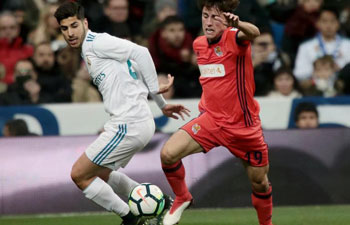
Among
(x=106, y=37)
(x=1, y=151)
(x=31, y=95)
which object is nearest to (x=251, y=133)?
(x=106, y=37)

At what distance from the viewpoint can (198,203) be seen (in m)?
9.81

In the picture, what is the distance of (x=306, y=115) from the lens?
33.9ft

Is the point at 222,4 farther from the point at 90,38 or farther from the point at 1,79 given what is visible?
the point at 1,79

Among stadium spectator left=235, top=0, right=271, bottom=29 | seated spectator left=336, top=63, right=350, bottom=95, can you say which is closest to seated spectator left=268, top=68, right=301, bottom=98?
seated spectator left=336, top=63, right=350, bottom=95

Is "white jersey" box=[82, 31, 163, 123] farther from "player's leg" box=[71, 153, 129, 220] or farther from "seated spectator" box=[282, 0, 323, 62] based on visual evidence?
"seated spectator" box=[282, 0, 323, 62]

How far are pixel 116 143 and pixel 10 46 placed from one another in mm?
4715

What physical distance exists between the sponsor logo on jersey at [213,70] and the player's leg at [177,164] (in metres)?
0.58

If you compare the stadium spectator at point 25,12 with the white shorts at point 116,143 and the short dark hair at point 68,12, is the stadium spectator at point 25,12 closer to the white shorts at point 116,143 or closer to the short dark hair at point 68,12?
the short dark hair at point 68,12

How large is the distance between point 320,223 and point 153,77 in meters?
2.28

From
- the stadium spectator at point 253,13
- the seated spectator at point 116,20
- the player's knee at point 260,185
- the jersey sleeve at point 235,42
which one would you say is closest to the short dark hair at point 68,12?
the jersey sleeve at point 235,42

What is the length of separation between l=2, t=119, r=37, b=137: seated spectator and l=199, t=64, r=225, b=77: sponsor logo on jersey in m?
3.44

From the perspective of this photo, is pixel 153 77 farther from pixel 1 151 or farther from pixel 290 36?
pixel 290 36

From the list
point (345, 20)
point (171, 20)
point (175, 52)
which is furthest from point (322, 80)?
point (171, 20)

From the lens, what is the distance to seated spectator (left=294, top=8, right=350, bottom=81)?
11461 millimetres
